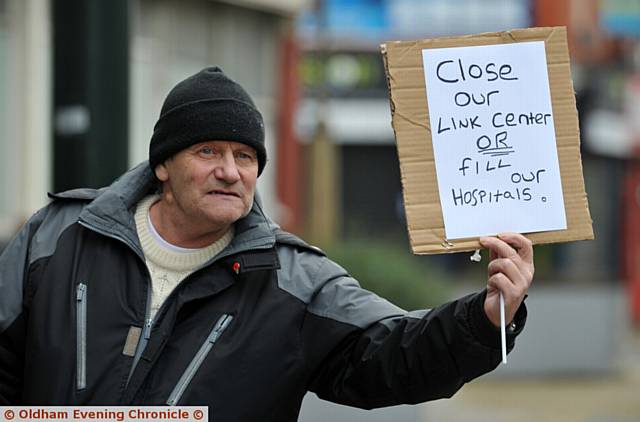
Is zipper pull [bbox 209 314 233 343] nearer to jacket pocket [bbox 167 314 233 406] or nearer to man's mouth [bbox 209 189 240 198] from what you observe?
jacket pocket [bbox 167 314 233 406]

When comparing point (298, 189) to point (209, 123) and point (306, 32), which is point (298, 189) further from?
point (209, 123)

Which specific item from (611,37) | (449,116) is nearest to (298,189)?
(611,37)

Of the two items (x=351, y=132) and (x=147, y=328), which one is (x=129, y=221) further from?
(x=351, y=132)

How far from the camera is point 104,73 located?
4758 millimetres

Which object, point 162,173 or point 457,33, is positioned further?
point 457,33

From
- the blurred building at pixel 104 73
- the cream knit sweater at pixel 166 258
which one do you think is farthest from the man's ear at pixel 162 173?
the blurred building at pixel 104 73

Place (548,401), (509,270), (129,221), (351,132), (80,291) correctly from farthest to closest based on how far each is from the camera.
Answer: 1. (351,132)
2. (548,401)
3. (129,221)
4. (80,291)
5. (509,270)

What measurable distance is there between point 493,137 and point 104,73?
2066mm

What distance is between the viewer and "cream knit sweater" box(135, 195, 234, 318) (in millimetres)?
3100

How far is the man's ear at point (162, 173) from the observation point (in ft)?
10.6

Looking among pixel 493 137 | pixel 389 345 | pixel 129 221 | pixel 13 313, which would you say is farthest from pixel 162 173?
pixel 493 137

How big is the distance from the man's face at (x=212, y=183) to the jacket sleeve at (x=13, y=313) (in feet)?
1.30

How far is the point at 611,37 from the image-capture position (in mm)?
20188

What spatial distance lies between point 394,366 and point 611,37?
709 inches
